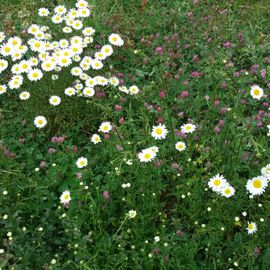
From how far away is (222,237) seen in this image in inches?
103

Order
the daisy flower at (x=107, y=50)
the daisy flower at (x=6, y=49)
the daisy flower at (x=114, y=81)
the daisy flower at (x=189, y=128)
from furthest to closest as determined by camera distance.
Answer: the daisy flower at (x=107, y=50), the daisy flower at (x=6, y=49), the daisy flower at (x=114, y=81), the daisy flower at (x=189, y=128)

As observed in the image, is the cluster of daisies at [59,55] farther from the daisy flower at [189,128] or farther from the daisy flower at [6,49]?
the daisy flower at [189,128]

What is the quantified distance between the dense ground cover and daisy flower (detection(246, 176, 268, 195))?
0.01 metres

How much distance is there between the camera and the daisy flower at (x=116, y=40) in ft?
13.2

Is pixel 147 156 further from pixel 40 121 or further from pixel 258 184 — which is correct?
pixel 40 121

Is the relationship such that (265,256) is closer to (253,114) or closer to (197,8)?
(253,114)

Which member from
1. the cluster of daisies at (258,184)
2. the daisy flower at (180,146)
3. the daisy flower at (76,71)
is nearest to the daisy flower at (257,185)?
the cluster of daisies at (258,184)

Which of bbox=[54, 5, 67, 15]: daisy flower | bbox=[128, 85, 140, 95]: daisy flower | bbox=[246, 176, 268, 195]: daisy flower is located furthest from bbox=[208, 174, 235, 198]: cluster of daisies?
bbox=[54, 5, 67, 15]: daisy flower

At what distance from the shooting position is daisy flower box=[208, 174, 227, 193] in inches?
104

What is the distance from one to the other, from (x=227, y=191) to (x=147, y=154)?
55 cm

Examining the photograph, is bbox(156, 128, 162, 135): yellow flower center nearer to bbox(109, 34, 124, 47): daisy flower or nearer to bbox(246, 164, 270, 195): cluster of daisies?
bbox(246, 164, 270, 195): cluster of daisies

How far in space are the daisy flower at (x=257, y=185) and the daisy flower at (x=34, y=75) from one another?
6.27 ft

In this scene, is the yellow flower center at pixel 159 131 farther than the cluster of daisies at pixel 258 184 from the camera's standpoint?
Yes

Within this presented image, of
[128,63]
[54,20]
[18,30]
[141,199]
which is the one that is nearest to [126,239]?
[141,199]
